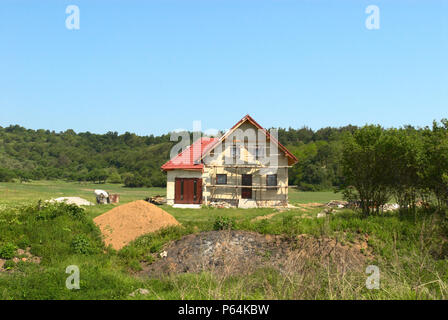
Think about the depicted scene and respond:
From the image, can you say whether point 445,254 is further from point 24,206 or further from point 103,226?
point 24,206

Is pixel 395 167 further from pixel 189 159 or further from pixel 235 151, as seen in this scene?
pixel 189 159

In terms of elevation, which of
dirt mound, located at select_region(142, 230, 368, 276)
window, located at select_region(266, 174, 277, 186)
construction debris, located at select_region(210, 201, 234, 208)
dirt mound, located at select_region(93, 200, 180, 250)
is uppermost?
window, located at select_region(266, 174, 277, 186)

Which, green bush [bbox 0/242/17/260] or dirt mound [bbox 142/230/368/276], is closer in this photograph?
green bush [bbox 0/242/17/260]

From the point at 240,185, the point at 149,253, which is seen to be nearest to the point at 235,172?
the point at 240,185

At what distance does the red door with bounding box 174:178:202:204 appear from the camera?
103 feet

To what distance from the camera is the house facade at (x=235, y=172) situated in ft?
102

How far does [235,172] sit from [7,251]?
65.9ft

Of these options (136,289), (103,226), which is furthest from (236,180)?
(136,289)

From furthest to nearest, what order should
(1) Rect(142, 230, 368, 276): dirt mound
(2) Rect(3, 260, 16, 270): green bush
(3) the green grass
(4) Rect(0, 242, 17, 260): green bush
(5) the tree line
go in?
(3) the green grass, (5) the tree line, (1) Rect(142, 230, 368, 276): dirt mound, (4) Rect(0, 242, 17, 260): green bush, (2) Rect(3, 260, 16, 270): green bush

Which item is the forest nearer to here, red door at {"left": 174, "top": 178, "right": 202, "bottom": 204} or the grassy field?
the grassy field

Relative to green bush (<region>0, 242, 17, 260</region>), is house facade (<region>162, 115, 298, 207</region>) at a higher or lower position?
higher
